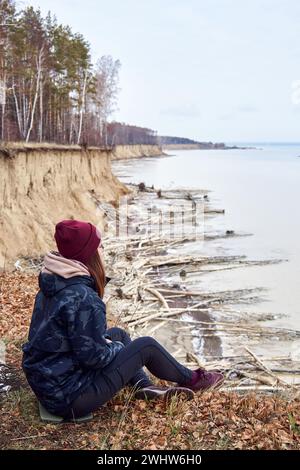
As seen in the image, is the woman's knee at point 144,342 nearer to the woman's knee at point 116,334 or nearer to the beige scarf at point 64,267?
the woman's knee at point 116,334

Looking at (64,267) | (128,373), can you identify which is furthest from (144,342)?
(64,267)

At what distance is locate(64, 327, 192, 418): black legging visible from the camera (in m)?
4.09

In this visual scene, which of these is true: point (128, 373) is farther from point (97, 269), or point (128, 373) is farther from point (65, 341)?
point (97, 269)

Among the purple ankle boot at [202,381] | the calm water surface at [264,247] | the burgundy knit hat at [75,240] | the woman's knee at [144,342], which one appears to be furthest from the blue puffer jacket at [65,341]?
the calm water surface at [264,247]

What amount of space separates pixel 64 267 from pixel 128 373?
115 cm

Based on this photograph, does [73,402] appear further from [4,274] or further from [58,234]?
[4,274]

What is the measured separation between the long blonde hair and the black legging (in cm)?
65

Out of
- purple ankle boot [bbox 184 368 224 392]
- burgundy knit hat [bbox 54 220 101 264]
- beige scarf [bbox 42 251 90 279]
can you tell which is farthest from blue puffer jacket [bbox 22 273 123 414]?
purple ankle boot [bbox 184 368 224 392]

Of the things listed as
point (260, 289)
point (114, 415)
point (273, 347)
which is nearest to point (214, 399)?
point (114, 415)

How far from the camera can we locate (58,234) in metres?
3.96

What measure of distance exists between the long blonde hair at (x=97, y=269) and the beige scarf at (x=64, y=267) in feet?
0.23

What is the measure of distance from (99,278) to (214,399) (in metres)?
1.89

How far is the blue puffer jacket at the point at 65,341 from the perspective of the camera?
384 cm

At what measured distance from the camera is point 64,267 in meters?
3.88
